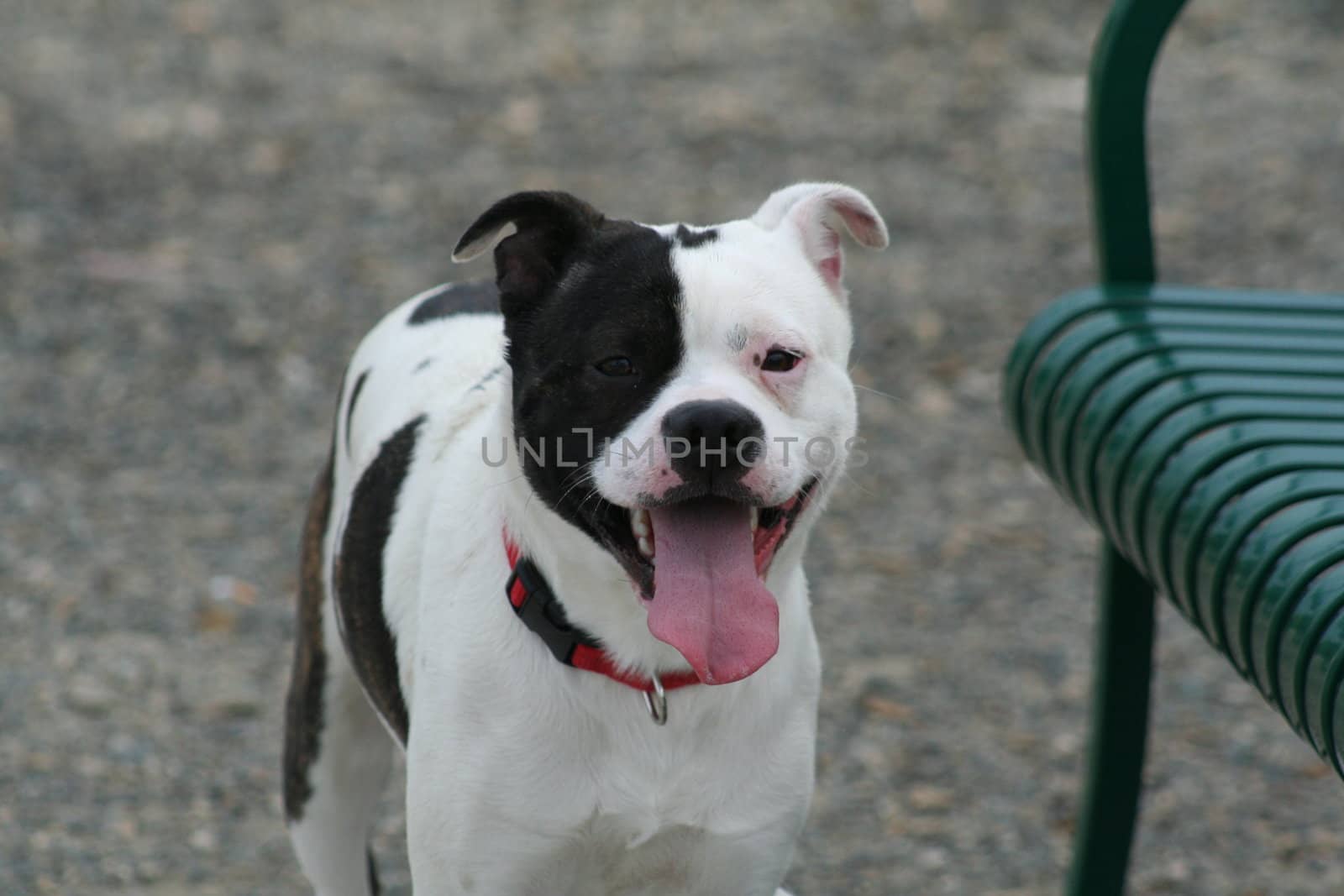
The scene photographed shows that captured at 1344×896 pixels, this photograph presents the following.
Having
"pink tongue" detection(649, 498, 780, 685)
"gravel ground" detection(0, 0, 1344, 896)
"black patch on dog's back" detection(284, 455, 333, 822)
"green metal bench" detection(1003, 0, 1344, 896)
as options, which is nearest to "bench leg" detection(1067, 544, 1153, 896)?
"green metal bench" detection(1003, 0, 1344, 896)

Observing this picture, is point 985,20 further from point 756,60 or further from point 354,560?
point 354,560

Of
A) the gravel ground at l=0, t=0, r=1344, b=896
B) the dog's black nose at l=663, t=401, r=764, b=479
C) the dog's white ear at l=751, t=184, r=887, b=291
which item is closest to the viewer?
the dog's black nose at l=663, t=401, r=764, b=479

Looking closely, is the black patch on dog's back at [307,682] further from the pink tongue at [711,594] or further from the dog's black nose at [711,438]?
the dog's black nose at [711,438]

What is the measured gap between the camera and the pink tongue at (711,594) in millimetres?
2488

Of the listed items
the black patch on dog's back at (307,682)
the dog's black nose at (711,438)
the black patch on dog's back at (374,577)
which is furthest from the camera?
the black patch on dog's back at (307,682)

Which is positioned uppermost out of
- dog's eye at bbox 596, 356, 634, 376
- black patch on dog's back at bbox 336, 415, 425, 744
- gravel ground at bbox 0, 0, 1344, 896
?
dog's eye at bbox 596, 356, 634, 376

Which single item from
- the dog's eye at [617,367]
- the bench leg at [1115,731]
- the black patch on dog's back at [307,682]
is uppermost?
the dog's eye at [617,367]

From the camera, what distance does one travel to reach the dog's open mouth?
249 centimetres

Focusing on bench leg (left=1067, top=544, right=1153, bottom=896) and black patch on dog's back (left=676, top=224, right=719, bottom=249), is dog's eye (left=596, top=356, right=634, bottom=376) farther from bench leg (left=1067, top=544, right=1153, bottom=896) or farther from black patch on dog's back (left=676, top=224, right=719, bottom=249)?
bench leg (left=1067, top=544, right=1153, bottom=896)

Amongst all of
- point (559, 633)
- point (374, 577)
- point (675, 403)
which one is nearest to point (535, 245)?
point (675, 403)

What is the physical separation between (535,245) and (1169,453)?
1.15 meters

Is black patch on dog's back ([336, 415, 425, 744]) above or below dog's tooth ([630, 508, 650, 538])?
below

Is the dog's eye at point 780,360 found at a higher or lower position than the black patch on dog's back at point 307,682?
higher

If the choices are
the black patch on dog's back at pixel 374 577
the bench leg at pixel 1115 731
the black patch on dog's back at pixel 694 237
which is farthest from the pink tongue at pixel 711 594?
the bench leg at pixel 1115 731
